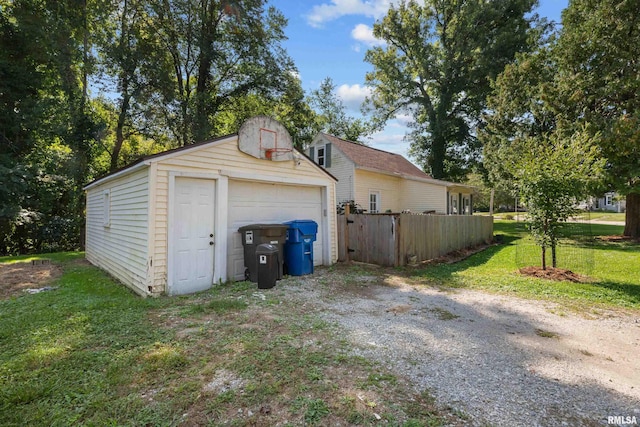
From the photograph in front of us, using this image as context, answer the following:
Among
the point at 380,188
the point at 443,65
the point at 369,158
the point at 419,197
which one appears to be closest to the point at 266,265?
the point at 380,188

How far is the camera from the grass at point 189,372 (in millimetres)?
2316

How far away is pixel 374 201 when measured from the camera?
1589 centimetres

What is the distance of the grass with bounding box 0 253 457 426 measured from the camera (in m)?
2.32

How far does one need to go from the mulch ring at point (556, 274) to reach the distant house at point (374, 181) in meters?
8.13

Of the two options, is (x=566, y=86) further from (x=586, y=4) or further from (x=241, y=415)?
(x=241, y=415)

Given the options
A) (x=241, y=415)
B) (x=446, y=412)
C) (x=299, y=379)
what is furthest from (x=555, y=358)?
(x=241, y=415)

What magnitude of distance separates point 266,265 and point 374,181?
10.9m

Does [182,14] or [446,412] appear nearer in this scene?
[446,412]

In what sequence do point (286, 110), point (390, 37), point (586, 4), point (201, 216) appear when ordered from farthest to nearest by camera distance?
point (390, 37)
point (286, 110)
point (586, 4)
point (201, 216)

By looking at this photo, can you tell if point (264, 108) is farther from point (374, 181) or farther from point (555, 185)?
point (555, 185)

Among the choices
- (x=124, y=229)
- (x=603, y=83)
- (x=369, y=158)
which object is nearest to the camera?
(x=124, y=229)

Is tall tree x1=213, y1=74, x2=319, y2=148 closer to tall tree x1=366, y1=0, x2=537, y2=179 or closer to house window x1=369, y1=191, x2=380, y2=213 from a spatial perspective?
house window x1=369, y1=191, x2=380, y2=213

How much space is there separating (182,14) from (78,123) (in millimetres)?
7978

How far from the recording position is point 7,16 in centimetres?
1273
